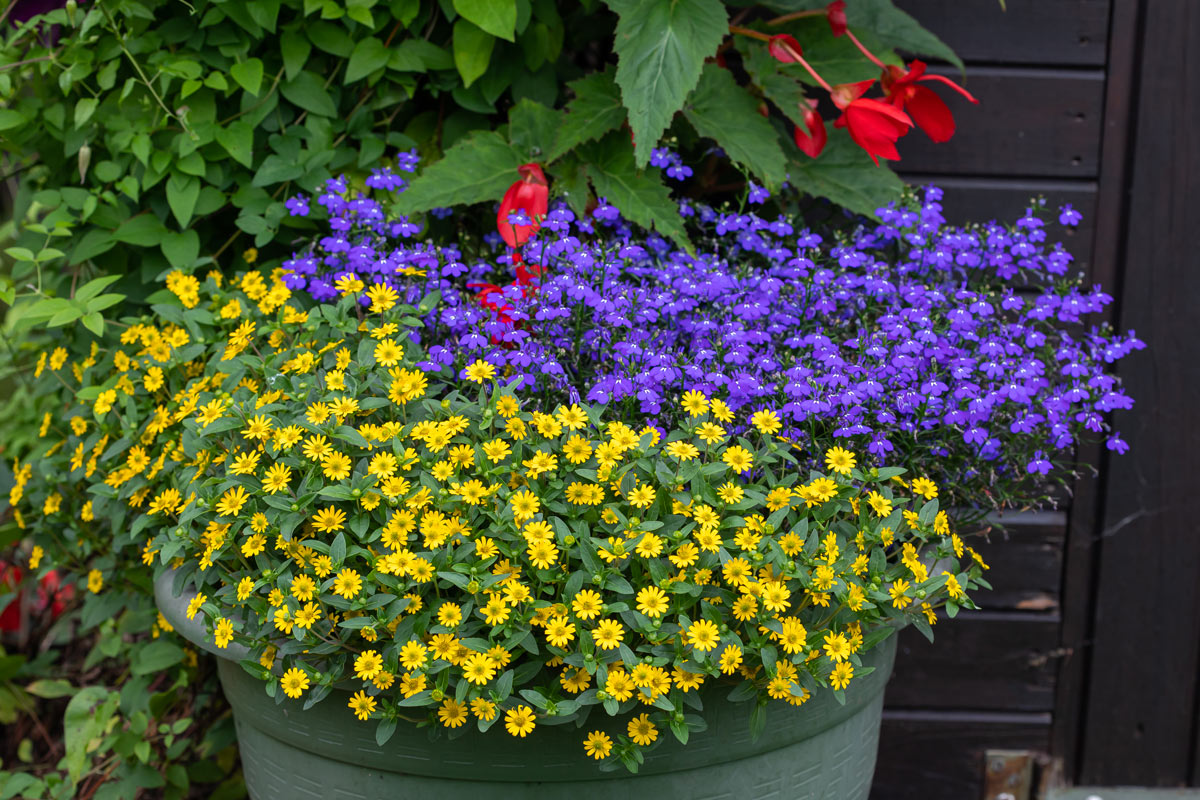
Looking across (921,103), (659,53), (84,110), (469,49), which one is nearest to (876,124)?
(921,103)

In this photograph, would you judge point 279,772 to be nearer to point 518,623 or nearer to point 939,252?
point 518,623

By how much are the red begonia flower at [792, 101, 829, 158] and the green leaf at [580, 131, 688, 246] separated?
0.71 feet

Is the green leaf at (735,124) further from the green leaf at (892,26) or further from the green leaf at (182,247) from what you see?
the green leaf at (182,247)

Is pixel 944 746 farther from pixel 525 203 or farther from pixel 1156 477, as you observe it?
pixel 525 203

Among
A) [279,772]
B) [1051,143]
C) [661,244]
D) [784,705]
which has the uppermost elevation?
[1051,143]

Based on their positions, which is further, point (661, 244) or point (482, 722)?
point (661, 244)

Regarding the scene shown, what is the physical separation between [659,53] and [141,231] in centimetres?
76

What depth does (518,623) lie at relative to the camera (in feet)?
3.06

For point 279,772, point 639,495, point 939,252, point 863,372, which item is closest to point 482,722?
point 639,495

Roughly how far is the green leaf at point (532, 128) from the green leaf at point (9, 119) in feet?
2.18

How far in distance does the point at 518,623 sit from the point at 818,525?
314 millimetres

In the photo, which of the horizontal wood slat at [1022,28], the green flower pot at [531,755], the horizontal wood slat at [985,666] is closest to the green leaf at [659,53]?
the horizontal wood slat at [1022,28]

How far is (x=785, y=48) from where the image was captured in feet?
4.75

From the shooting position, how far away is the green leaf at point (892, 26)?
1.56 metres
